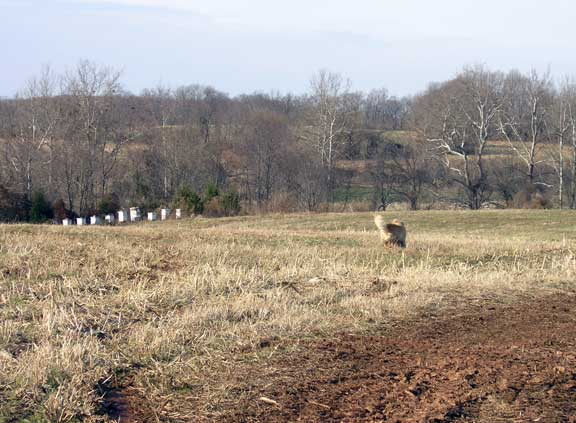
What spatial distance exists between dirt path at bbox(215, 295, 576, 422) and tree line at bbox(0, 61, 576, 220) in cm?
4104

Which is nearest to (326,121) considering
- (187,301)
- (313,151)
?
(313,151)

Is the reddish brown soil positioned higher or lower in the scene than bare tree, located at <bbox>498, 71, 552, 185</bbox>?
lower

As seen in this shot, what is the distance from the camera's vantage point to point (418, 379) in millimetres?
5465

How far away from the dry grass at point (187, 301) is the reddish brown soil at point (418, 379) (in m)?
0.29

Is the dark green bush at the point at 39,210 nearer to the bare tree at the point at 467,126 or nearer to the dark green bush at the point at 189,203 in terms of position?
the dark green bush at the point at 189,203

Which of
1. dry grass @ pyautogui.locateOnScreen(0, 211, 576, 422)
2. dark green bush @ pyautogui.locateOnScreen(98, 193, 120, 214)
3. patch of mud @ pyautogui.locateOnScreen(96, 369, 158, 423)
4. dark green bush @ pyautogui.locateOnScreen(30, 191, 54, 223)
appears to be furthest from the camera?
dark green bush @ pyautogui.locateOnScreen(98, 193, 120, 214)

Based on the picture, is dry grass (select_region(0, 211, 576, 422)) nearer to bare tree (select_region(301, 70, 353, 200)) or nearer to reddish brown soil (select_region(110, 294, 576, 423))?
reddish brown soil (select_region(110, 294, 576, 423))

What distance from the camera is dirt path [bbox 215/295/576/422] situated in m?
4.81

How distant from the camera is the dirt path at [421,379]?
4812 mm

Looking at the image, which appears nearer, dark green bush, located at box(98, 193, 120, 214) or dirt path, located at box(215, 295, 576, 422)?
dirt path, located at box(215, 295, 576, 422)

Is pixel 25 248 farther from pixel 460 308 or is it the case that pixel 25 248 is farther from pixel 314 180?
pixel 314 180

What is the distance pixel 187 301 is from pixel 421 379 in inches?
165

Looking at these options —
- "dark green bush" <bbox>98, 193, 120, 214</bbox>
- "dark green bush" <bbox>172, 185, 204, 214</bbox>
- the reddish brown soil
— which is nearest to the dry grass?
the reddish brown soil

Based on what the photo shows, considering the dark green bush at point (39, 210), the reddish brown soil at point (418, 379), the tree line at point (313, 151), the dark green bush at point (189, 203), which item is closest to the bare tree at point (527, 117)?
the tree line at point (313, 151)
